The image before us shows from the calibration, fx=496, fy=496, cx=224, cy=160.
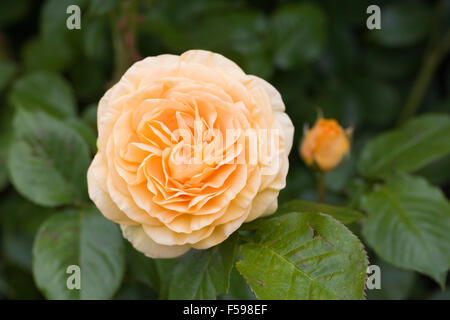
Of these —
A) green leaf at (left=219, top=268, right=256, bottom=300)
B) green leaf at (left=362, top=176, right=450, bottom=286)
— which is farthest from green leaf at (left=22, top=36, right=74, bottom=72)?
green leaf at (left=362, top=176, right=450, bottom=286)

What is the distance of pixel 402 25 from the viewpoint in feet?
5.58

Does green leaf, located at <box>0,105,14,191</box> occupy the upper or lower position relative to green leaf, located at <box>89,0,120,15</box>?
lower

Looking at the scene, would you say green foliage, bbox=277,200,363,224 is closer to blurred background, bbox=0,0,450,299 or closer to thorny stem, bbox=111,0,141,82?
blurred background, bbox=0,0,450,299

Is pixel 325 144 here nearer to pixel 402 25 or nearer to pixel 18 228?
pixel 402 25

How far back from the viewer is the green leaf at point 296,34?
1.55 m

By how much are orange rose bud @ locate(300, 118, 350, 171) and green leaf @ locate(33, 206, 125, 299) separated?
19.7 inches

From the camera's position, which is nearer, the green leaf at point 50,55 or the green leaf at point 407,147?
the green leaf at point 407,147

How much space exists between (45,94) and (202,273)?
83 centimetres

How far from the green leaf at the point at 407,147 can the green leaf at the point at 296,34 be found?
364mm

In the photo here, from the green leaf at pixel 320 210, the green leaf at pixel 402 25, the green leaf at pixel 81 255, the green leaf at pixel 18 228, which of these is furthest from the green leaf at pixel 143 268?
the green leaf at pixel 402 25

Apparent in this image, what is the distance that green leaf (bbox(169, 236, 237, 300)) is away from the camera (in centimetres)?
92

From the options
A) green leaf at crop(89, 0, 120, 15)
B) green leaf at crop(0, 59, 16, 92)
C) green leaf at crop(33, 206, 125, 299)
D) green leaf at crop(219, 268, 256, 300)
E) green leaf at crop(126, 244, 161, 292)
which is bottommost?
green leaf at crop(219, 268, 256, 300)

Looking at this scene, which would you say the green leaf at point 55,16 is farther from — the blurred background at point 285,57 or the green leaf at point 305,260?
the green leaf at point 305,260
